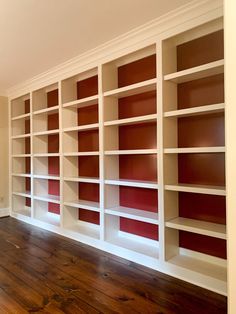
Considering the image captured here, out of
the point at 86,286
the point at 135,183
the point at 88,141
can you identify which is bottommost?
the point at 86,286

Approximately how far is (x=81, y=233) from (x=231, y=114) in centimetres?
295

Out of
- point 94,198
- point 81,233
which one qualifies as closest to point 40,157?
point 94,198

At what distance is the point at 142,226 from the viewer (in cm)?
304

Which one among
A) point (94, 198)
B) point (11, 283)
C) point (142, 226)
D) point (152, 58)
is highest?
point (152, 58)

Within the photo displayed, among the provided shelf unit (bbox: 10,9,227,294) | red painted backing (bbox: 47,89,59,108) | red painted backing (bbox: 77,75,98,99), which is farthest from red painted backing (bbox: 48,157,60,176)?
red painted backing (bbox: 77,75,98,99)

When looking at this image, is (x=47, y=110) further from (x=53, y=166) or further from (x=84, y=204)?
(x=84, y=204)

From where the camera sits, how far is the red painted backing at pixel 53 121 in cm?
429

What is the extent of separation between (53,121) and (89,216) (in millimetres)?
1793

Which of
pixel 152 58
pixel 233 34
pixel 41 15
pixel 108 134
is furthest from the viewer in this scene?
pixel 108 134

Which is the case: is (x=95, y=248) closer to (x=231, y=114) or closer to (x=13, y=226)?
(x=13, y=226)

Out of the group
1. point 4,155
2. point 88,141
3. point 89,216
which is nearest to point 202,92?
point 88,141

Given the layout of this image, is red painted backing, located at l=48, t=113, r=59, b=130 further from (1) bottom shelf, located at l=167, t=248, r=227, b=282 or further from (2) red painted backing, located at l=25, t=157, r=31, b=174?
(1) bottom shelf, located at l=167, t=248, r=227, b=282

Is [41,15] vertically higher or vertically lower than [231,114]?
higher

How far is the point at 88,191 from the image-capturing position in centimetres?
374
